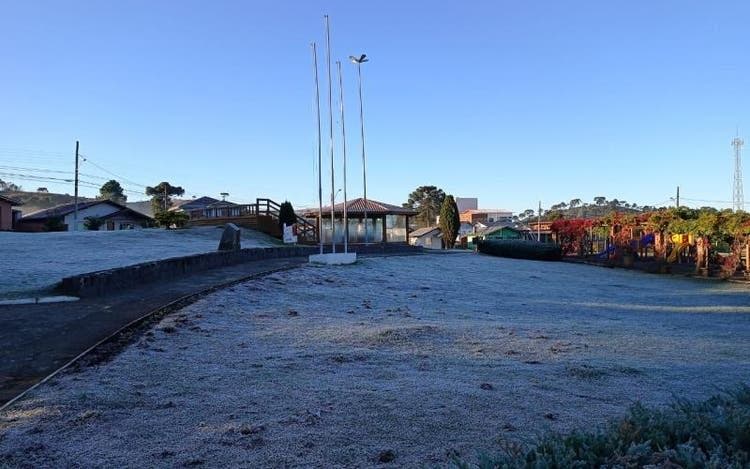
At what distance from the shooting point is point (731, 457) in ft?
9.49

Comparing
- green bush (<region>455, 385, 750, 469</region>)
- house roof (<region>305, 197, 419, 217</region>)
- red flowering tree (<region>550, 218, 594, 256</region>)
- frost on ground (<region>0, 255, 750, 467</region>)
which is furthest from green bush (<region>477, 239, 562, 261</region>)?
Answer: green bush (<region>455, 385, 750, 469</region>)

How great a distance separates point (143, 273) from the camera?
515 inches

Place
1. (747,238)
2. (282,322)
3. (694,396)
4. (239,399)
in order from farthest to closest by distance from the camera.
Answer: (747,238)
(282,322)
(694,396)
(239,399)

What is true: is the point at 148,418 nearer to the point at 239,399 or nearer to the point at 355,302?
the point at 239,399

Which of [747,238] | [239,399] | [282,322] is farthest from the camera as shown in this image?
[747,238]

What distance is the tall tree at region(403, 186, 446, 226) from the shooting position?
4493 inches

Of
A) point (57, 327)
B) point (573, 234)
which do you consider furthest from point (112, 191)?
point (57, 327)

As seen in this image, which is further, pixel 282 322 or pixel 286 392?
pixel 282 322

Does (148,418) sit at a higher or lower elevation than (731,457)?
lower

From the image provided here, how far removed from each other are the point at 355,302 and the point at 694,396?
7528 millimetres

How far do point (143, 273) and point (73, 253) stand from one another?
8162mm

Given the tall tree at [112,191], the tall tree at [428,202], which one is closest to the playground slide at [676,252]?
the tall tree at [428,202]

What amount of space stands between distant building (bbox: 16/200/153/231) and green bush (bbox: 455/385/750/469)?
5138 centimetres

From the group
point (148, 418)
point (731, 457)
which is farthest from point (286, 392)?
point (731, 457)
